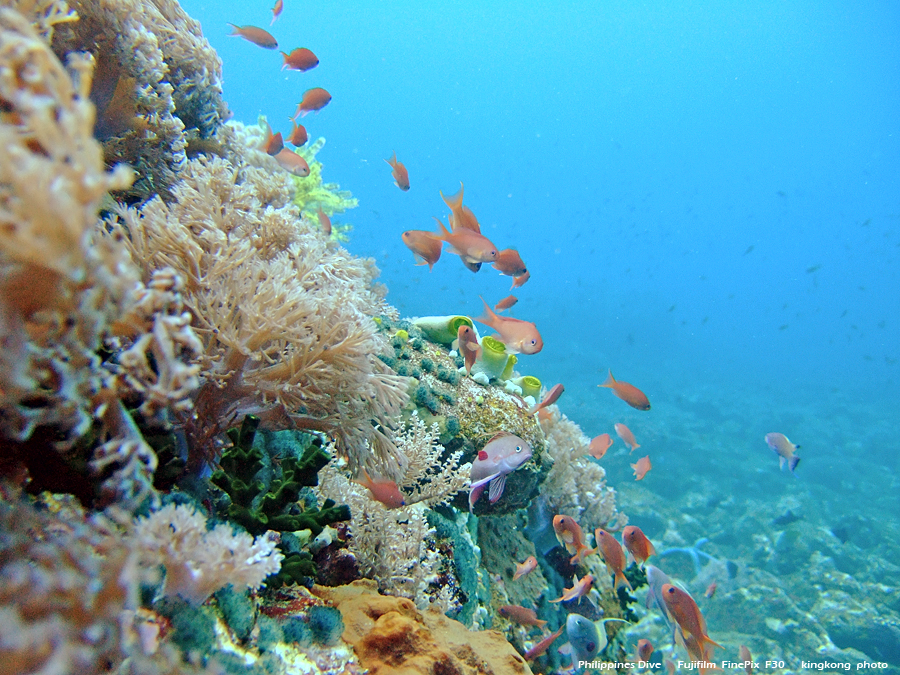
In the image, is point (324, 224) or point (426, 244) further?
point (324, 224)

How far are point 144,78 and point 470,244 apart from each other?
283 centimetres

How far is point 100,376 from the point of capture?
105 centimetres

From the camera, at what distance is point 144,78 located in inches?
120

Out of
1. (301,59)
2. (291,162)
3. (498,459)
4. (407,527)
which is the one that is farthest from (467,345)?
(301,59)

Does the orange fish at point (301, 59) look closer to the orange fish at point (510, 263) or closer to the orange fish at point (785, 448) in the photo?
the orange fish at point (510, 263)

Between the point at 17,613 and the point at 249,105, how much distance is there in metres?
132

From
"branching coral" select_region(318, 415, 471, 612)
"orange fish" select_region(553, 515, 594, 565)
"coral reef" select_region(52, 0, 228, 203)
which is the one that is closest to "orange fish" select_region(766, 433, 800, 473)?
"orange fish" select_region(553, 515, 594, 565)

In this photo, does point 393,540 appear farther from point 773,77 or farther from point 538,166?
point 773,77

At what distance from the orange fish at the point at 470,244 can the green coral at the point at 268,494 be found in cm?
282

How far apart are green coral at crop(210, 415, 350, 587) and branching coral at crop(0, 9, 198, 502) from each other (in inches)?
28.0

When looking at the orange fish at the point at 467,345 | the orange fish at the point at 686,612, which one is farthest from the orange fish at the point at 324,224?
the orange fish at the point at 686,612

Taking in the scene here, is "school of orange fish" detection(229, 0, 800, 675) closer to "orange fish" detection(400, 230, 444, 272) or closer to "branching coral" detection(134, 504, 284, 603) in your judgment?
"orange fish" detection(400, 230, 444, 272)

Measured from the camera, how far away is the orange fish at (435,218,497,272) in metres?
4.28

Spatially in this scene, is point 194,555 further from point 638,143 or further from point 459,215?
point 638,143
